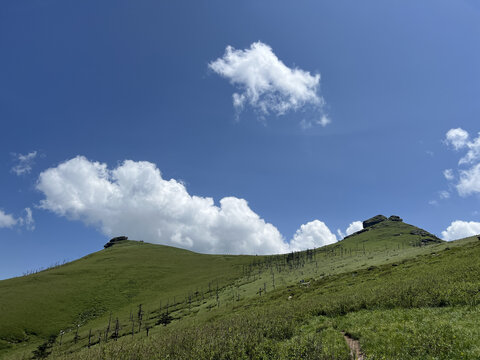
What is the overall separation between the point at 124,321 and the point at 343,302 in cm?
10993

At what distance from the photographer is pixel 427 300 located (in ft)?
74.2

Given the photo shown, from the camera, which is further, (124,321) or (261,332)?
(124,321)

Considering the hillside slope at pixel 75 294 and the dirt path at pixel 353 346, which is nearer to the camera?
the dirt path at pixel 353 346

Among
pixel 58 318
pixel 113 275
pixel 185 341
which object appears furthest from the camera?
pixel 113 275

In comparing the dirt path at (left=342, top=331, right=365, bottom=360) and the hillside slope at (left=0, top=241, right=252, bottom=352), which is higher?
→ the dirt path at (left=342, top=331, right=365, bottom=360)

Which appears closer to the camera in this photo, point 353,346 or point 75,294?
point 353,346

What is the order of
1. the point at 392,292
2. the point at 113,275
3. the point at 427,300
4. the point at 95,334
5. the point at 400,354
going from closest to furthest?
the point at 400,354 < the point at 427,300 < the point at 392,292 < the point at 95,334 < the point at 113,275

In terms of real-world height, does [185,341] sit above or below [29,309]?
above

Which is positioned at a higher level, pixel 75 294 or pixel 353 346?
pixel 353 346

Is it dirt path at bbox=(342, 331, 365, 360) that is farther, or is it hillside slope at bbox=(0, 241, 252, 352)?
hillside slope at bbox=(0, 241, 252, 352)

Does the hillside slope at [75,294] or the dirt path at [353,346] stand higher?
the dirt path at [353,346]

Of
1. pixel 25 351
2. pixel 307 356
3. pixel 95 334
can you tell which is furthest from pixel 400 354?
pixel 25 351

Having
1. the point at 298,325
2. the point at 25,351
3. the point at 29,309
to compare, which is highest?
the point at 298,325

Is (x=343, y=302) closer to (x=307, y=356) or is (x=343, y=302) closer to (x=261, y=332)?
(x=261, y=332)
